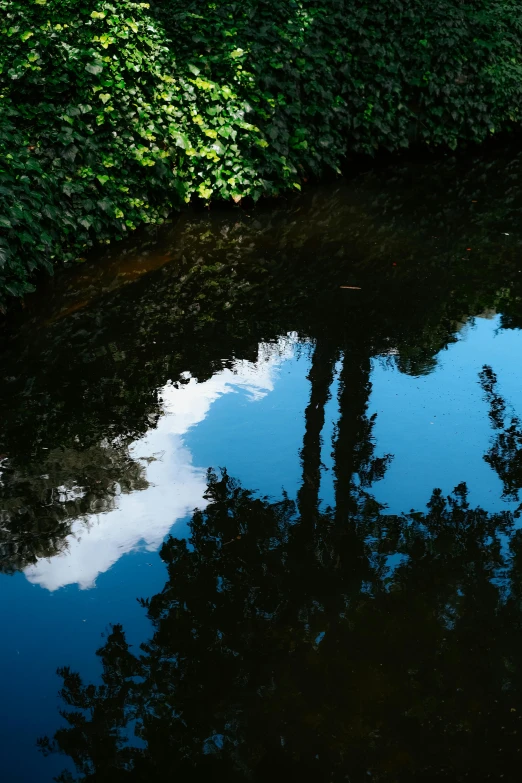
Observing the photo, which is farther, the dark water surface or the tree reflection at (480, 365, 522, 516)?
the tree reflection at (480, 365, 522, 516)

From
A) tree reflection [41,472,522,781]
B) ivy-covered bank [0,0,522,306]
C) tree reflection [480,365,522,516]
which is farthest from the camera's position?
ivy-covered bank [0,0,522,306]

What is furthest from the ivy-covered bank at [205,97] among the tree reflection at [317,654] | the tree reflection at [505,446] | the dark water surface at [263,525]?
the tree reflection at [505,446]

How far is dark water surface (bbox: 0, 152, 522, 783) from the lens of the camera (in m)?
3.02

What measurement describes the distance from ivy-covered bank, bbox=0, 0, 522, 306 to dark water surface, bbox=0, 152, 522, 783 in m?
0.80

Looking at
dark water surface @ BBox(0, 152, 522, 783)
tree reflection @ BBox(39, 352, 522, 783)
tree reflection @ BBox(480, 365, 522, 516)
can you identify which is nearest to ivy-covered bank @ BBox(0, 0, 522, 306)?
dark water surface @ BBox(0, 152, 522, 783)

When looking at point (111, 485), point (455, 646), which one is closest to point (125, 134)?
point (111, 485)

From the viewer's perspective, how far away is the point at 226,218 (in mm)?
9031

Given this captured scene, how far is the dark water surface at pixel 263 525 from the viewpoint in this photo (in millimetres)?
3016

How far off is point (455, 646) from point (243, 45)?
7874 mm

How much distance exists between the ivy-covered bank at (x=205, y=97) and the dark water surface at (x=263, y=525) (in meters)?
0.80

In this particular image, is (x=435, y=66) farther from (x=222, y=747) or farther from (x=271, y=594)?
(x=222, y=747)

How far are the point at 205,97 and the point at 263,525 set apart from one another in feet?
19.7

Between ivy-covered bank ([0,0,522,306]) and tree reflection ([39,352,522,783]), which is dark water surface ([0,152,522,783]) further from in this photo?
ivy-covered bank ([0,0,522,306])

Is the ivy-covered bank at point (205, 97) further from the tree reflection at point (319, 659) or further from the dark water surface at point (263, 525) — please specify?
the tree reflection at point (319, 659)
